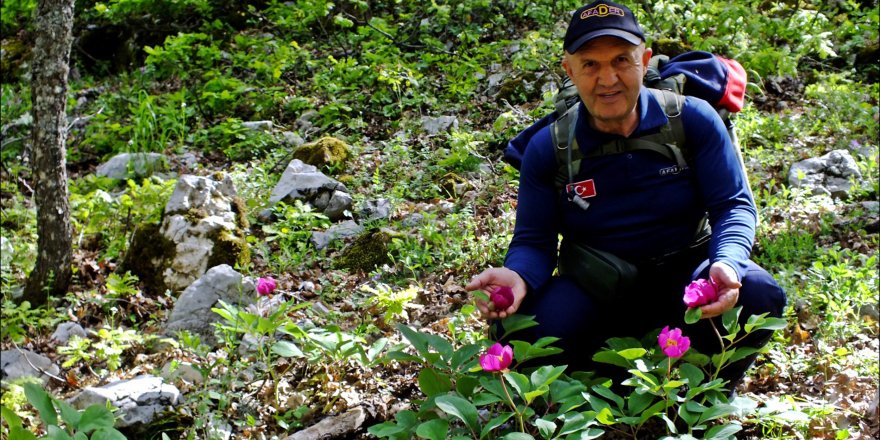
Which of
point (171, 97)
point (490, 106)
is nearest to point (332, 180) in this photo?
point (490, 106)

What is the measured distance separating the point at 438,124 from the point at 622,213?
15.2ft

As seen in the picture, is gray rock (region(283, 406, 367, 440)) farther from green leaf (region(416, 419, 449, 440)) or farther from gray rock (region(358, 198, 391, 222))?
gray rock (region(358, 198, 391, 222))

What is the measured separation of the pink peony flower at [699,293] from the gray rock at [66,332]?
13.7 feet

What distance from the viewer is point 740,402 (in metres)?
2.57

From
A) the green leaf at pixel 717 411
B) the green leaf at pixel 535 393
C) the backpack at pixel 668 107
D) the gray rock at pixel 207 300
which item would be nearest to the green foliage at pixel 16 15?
the gray rock at pixel 207 300

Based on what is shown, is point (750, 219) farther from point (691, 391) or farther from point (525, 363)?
point (525, 363)

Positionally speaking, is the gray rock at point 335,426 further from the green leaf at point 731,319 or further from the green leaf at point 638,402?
the green leaf at point 731,319

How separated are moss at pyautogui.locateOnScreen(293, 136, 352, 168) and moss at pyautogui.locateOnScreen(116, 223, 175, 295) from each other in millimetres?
1631

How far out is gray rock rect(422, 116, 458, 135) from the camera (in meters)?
7.52

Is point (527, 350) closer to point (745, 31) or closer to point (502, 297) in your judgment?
point (502, 297)

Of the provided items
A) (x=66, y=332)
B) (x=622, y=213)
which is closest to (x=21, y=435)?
(x=622, y=213)

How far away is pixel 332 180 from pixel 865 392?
171 inches

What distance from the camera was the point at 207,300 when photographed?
473 cm

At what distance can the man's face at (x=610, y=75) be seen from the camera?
2986 mm
